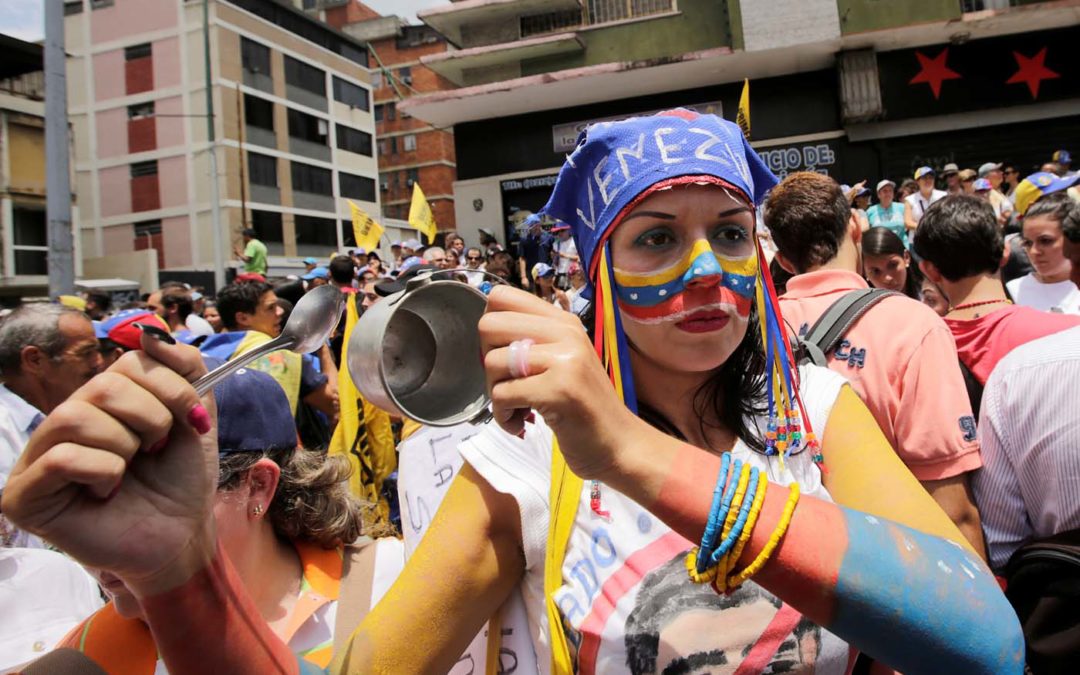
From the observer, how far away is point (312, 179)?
45.2 metres

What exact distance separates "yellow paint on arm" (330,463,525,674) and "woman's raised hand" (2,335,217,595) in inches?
13.9

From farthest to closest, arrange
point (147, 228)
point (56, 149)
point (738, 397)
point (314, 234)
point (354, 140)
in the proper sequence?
point (354, 140) < point (314, 234) < point (147, 228) < point (56, 149) < point (738, 397)

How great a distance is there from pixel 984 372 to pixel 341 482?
2.20 m

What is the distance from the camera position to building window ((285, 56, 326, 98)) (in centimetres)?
4431

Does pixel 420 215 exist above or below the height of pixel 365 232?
above

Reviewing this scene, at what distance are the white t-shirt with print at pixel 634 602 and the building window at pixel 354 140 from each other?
49.6 m

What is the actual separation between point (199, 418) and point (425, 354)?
340mm

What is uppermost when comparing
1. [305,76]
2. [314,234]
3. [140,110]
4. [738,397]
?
[305,76]

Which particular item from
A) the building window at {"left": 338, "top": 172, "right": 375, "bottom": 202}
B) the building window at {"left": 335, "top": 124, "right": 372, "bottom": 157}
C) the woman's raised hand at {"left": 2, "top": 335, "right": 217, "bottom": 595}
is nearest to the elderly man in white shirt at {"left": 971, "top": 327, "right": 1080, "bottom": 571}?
the woman's raised hand at {"left": 2, "top": 335, "right": 217, "bottom": 595}

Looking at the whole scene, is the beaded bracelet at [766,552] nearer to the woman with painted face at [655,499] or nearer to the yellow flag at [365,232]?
the woman with painted face at [655,499]

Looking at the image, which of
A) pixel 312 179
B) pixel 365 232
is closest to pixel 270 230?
pixel 312 179

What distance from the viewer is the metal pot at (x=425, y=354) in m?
1.10

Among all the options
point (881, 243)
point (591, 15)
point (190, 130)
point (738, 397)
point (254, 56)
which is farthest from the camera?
point (254, 56)

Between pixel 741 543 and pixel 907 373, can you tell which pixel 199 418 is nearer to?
pixel 741 543
